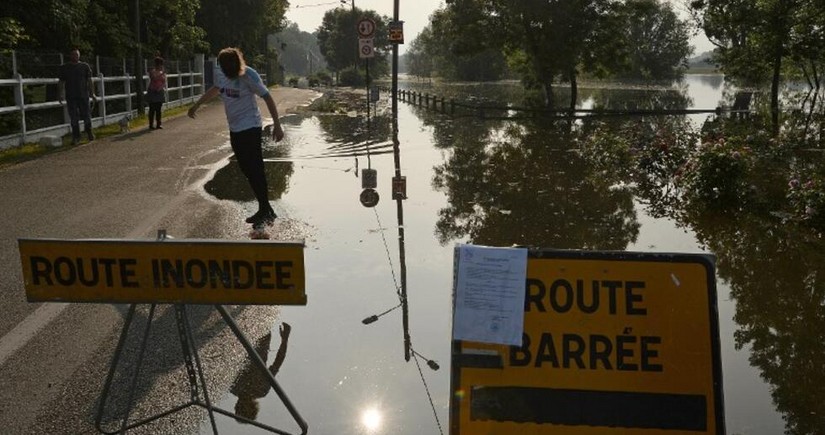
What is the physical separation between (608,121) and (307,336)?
24.4 meters

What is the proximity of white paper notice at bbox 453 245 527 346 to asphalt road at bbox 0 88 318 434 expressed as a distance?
5.35ft

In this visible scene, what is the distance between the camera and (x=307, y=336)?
17.4 ft

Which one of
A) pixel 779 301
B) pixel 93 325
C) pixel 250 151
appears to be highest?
pixel 250 151

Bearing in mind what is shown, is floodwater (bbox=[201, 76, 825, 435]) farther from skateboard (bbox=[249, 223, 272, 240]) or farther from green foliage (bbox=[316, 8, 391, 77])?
green foliage (bbox=[316, 8, 391, 77])

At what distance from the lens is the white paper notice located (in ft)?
10.6

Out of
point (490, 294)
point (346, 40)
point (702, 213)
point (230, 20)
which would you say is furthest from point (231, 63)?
point (346, 40)

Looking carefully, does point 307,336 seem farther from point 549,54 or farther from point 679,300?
point 549,54

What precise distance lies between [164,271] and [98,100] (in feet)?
Result: 57.4

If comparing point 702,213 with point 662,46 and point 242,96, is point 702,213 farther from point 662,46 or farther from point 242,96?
point 662,46

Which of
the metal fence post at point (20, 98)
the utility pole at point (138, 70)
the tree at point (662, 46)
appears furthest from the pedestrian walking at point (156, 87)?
the tree at point (662, 46)

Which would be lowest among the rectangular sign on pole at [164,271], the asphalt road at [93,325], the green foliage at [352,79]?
the asphalt road at [93,325]

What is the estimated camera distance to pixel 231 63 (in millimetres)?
7203

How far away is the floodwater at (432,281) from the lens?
168 inches

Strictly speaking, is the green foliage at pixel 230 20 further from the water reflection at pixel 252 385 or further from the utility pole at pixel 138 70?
the water reflection at pixel 252 385
